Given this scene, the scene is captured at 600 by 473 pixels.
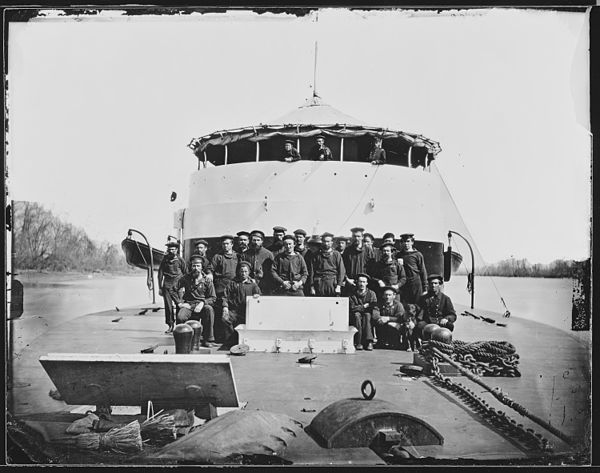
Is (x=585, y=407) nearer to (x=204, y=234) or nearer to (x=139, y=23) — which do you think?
(x=204, y=234)

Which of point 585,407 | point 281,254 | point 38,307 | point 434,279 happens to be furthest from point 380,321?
point 38,307

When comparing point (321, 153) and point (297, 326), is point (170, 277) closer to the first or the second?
point (297, 326)

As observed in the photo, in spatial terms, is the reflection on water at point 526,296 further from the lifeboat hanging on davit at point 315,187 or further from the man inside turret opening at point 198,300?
the man inside turret opening at point 198,300

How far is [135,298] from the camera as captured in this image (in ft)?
21.5

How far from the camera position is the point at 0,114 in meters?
5.56

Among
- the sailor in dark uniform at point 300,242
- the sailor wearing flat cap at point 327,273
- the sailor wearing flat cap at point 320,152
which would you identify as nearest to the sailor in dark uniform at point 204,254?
the sailor in dark uniform at point 300,242

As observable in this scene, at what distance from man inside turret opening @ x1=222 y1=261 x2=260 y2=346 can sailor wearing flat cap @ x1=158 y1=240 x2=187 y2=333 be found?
1.83ft

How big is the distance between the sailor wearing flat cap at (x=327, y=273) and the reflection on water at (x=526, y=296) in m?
1.26

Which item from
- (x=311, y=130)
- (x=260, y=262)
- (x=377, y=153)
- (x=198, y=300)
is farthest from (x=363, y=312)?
(x=311, y=130)

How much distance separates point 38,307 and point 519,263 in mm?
4759

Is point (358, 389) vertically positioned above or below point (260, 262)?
below

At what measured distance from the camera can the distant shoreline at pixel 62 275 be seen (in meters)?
5.68

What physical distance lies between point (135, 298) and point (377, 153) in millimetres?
3170

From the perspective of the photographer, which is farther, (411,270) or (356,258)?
(411,270)
